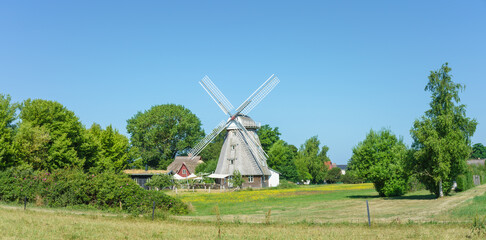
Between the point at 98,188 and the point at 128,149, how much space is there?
1699 inches

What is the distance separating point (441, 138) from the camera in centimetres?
3666

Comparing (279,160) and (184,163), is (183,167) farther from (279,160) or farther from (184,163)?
(279,160)

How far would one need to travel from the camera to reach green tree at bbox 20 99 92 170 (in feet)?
157

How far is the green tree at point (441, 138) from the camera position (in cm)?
3600

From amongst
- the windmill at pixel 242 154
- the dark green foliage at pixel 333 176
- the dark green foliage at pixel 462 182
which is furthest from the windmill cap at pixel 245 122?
the dark green foliage at pixel 333 176

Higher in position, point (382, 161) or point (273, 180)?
point (382, 161)

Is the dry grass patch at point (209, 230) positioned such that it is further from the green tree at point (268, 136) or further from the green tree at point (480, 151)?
the green tree at point (480, 151)

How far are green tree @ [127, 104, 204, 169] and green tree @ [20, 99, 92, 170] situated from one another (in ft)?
151

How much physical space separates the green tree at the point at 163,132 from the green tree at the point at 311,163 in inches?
1044

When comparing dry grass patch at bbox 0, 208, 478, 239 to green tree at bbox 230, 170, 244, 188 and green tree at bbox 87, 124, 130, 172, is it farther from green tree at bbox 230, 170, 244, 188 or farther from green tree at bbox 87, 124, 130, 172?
green tree at bbox 230, 170, 244, 188

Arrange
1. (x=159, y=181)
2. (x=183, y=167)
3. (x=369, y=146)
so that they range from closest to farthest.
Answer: (x=369, y=146) → (x=159, y=181) → (x=183, y=167)

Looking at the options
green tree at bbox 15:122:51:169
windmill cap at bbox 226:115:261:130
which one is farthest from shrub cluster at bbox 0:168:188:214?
windmill cap at bbox 226:115:261:130

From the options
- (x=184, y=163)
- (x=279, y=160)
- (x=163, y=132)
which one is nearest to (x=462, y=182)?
(x=279, y=160)

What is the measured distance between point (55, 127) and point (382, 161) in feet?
124
